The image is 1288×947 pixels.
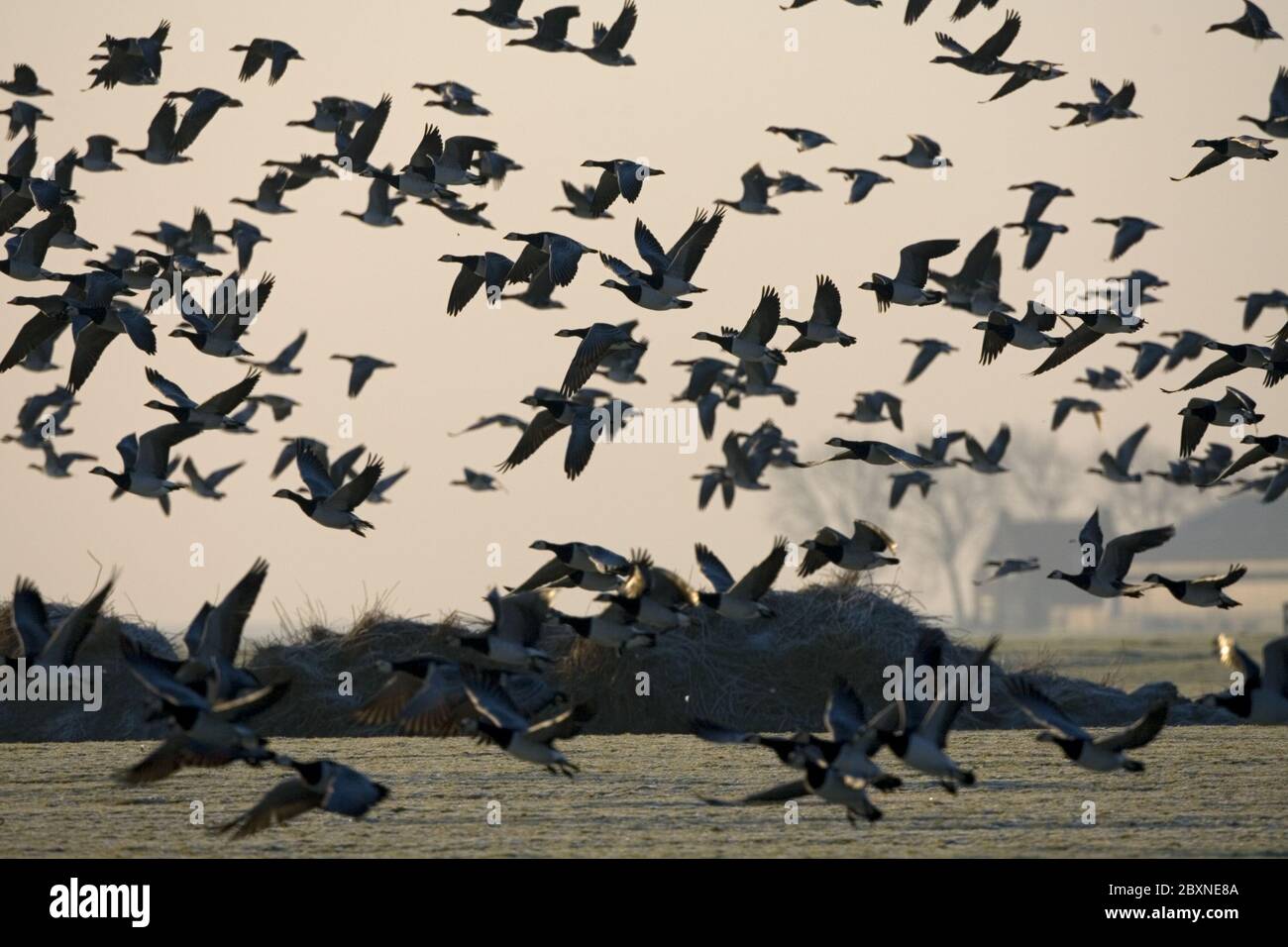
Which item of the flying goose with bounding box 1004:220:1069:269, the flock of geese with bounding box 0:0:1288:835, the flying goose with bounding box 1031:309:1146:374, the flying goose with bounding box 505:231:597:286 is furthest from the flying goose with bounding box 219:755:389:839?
the flying goose with bounding box 1004:220:1069:269

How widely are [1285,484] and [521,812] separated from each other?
9.94 meters

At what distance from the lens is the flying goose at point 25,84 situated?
22.9 m

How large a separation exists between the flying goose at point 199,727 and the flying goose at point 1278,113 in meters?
12.5

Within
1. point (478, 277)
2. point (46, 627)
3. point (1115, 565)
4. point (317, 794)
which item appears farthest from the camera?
point (478, 277)

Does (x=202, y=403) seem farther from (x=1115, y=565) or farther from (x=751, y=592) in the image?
(x=1115, y=565)

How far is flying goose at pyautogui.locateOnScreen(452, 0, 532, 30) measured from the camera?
2170cm

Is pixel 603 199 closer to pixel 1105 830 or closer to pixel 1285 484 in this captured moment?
pixel 1285 484

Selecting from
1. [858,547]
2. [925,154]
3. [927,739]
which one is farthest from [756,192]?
[927,739]

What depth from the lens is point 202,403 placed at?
1738 cm

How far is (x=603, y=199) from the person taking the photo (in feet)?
70.3

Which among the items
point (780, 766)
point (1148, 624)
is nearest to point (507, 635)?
point (780, 766)

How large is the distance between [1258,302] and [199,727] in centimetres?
1749

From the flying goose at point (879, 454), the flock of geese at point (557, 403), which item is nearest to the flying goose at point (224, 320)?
the flock of geese at point (557, 403)

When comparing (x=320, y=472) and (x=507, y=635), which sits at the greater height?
(x=320, y=472)
